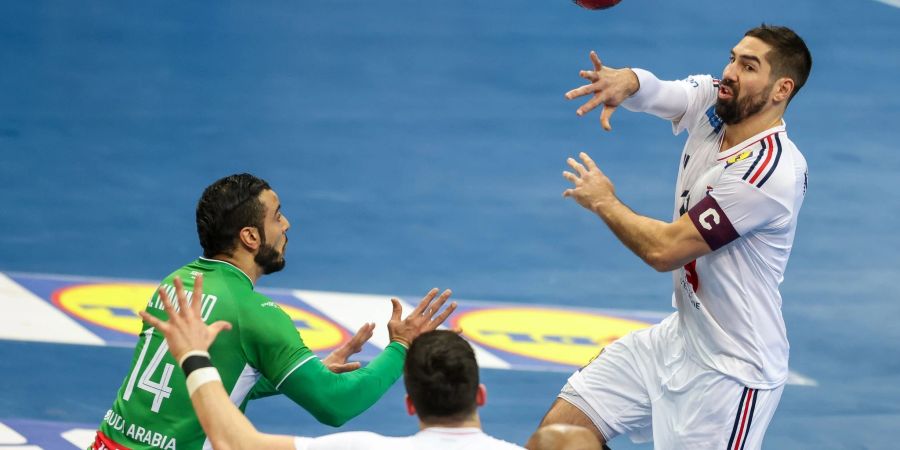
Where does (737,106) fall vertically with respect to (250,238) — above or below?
above

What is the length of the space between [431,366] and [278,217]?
174 centimetres

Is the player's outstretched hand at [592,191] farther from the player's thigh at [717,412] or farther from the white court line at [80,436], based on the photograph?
the white court line at [80,436]

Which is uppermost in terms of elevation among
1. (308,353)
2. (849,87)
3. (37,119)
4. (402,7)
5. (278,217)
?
(402,7)

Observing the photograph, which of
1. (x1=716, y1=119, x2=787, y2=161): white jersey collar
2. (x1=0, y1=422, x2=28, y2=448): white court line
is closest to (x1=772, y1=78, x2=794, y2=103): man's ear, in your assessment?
(x1=716, y1=119, x2=787, y2=161): white jersey collar

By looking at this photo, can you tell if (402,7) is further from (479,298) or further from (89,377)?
(89,377)

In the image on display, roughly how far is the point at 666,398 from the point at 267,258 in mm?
1991

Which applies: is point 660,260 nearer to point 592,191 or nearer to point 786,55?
point 592,191

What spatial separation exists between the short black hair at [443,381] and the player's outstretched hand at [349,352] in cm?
154

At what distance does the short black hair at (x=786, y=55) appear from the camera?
649 centimetres

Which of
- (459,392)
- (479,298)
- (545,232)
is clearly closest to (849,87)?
(545,232)

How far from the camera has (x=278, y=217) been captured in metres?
6.10

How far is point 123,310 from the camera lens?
9492 millimetres

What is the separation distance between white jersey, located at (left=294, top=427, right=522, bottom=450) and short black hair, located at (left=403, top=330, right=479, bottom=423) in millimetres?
47

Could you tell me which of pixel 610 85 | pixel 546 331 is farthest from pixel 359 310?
pixel 610 85
